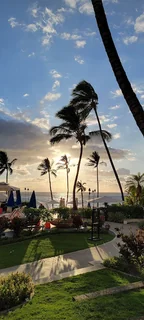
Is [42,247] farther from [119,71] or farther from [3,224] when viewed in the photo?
[119,71]

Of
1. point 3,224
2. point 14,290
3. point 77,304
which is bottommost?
point 77,304

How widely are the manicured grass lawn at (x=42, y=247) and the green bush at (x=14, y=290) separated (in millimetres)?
2744

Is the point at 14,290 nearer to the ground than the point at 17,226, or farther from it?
nearer to the ground

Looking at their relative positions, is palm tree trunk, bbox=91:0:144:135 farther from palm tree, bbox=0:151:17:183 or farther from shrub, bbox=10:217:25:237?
palm tree, bbox=0:151:17:183

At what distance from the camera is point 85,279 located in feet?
22.5

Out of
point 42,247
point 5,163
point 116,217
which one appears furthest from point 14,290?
point 5,163

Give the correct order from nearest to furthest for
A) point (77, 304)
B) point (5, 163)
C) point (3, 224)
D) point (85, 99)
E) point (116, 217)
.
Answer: point (77, 304) < point (3, 224) < point (116, 217) < point (85, 99) < point (5, 163)

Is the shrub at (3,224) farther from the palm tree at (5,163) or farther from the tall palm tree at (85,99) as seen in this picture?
the palm tree at (5,163)

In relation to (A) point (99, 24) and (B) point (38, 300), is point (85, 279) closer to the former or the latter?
(B) point (38, 300)

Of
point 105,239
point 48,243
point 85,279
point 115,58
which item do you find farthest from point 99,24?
point 105,239

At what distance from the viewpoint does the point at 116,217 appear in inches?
829

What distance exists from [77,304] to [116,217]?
16.3 meters

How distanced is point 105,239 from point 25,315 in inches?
362

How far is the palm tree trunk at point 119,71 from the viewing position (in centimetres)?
447
